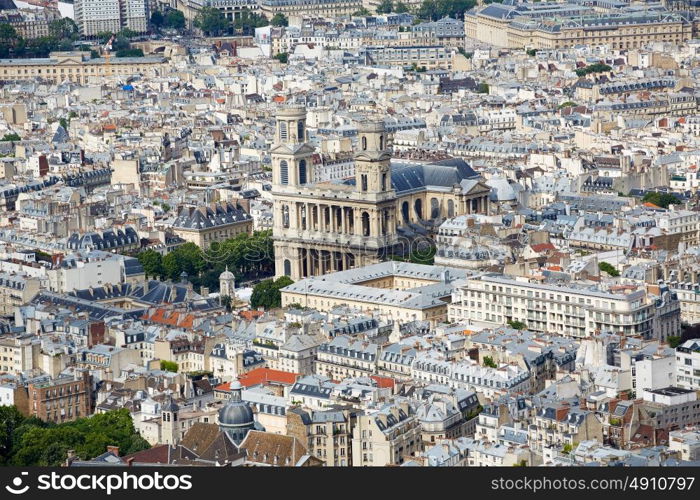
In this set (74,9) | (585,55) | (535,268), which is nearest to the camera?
(535,268)

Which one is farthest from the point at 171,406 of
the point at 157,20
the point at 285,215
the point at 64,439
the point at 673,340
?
the point at 157,20

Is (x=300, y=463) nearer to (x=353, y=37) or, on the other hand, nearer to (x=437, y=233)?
(x=437, y=233)

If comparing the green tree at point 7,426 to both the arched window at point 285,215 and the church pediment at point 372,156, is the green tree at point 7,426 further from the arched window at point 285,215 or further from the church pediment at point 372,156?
the arched window at point 285,215

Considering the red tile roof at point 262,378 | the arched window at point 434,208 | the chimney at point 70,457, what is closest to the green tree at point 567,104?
the arched window at point 434,208

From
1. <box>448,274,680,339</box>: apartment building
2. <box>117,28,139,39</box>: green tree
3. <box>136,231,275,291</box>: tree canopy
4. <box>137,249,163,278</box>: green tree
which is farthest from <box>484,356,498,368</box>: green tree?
<box>117,28,139,39</box>: green tree

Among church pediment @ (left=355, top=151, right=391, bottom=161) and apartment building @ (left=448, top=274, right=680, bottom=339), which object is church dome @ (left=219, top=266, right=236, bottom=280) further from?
apartment building @ (left=448, top=274, right=680, bottom=339)
